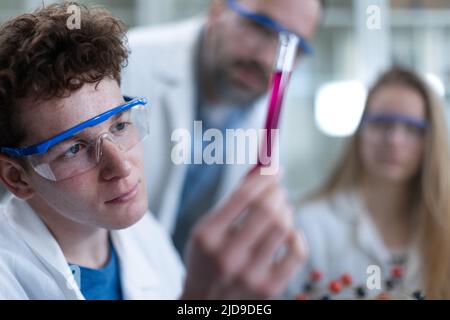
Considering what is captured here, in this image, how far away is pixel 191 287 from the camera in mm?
457

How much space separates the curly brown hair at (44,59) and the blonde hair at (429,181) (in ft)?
1.76

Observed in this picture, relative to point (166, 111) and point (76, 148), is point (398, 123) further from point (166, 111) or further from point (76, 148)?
point (76, 148)

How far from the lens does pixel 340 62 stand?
1677 mm

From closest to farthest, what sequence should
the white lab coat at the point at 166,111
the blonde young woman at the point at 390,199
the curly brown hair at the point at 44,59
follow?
the curly brown hair at the point at 44,59 < the white lab coat at the point at 166,111 < the blonde young woman at the point at 390,199

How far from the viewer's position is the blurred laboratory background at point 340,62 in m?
1.22

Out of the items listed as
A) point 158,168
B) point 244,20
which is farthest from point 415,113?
point 158,168

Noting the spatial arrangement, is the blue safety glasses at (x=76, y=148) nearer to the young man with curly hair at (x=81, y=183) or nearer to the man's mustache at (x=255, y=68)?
the young man with curly hair at (x=81, y=183)

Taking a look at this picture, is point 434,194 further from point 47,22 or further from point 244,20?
point 47,22

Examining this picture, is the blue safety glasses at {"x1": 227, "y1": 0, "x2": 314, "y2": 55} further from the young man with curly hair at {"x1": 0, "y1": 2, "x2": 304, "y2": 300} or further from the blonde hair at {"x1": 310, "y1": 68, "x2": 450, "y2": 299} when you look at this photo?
the young man with curly hair at {"x1": 0, "y1": 2, "x2": 304, "y2": 300}

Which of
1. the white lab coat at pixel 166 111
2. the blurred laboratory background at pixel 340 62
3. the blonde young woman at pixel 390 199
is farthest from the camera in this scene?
the blurred laboratory background at pixel 340 62

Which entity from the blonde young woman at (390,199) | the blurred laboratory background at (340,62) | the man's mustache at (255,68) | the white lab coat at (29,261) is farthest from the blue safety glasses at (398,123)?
the white lab coat at (29,261)

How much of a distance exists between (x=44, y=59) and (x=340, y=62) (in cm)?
138
